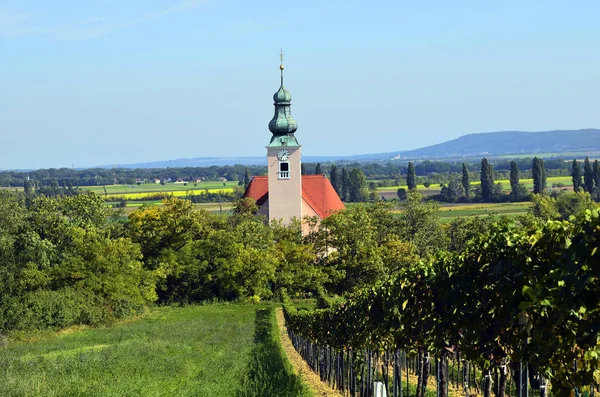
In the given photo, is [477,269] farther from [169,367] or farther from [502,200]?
[502,200]

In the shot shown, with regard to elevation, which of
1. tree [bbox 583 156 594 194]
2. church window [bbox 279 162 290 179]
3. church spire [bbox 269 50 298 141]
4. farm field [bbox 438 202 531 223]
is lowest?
farm field [bbox 438 202 531 223]

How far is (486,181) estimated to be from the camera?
141000 mm

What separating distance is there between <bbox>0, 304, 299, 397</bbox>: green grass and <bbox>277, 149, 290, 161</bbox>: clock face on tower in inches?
1085

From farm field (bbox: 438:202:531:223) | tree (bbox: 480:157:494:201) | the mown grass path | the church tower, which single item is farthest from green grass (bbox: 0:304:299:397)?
tree (bbox: 480:157:494:201)

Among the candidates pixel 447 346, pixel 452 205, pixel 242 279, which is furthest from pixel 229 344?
pixel 452 205

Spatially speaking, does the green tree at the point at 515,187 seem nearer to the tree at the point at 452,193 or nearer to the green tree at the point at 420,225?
the tree at the point at 452,193

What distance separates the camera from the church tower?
69.1 metres

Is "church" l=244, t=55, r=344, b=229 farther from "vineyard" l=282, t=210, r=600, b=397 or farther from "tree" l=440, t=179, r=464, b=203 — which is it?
"tree" l=440, t=179, r=464, b=203

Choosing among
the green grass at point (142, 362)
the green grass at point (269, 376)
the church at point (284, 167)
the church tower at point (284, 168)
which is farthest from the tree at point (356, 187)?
the green grass at point (269, 376)

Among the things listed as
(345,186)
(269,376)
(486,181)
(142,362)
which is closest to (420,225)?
(142,362)

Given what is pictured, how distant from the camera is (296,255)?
5972cm

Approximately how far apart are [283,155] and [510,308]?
5884cm

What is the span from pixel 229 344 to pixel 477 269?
22.1 m

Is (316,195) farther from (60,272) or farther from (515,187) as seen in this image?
(515,187)
